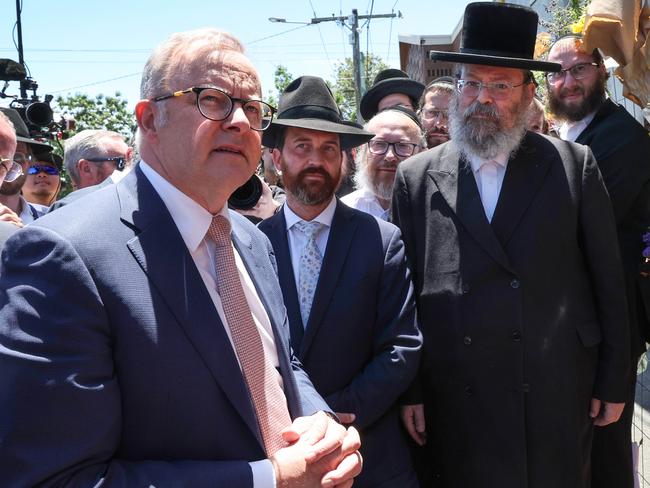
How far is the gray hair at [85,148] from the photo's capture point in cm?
503

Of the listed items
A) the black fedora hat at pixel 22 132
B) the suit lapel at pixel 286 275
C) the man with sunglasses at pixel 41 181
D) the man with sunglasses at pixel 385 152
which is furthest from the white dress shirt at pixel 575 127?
the man with sunglasses at pixel 41 181

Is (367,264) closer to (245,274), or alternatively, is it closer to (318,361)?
(318,361)

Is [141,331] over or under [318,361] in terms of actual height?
over

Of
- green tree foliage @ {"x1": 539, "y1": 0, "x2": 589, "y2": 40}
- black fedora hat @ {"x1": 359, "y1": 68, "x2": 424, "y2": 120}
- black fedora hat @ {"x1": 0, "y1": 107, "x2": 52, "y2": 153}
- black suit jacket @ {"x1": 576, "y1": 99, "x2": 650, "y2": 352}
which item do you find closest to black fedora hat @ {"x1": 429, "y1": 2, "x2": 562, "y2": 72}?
black suit jacket @ {"x1": 576, "y1": 99, "x2": 650, "y2": 352}

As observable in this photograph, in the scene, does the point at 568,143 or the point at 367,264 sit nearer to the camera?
the point at 367,264

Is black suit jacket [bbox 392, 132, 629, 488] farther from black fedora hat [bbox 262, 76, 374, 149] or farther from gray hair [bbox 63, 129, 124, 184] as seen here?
gray hair [bbox 63, 129, 124, 184]

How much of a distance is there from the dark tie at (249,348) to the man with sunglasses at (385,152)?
2158mm

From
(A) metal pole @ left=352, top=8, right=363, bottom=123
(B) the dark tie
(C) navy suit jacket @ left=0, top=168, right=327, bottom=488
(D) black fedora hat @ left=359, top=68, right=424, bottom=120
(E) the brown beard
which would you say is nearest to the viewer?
(C) navy suit jacket @ left=0, top=168, right=327, bottom=488

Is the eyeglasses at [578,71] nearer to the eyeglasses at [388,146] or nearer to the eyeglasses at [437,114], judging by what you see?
the eyeglasses at [437,114]

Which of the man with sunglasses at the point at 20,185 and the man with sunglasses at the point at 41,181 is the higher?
the man with sunglasses at the point at 20,185

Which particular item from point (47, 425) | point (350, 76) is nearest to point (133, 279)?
point (47, 425)

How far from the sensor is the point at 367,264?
8.66 ft

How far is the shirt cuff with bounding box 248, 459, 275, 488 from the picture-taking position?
1357 mm

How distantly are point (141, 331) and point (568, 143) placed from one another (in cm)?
220
